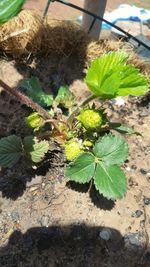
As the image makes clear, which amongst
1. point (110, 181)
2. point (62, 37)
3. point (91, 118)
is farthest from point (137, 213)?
point (62, 37)

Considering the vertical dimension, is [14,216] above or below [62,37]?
below

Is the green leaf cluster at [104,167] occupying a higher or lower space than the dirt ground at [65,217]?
higher

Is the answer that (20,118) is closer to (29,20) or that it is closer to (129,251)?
(29,20)

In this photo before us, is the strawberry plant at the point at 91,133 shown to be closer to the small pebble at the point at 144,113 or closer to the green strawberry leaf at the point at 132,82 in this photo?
the green strawberry leaf at the point at 132,82

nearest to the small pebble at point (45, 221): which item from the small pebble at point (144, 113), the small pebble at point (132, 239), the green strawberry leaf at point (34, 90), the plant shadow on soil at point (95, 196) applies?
the plant shadow on soil at point (95, 196)

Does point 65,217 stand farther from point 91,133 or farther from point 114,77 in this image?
point 114,77

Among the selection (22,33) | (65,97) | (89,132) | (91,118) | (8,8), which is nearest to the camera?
(8,8)

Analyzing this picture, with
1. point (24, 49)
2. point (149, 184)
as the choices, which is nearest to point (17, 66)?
point (24, 49)
